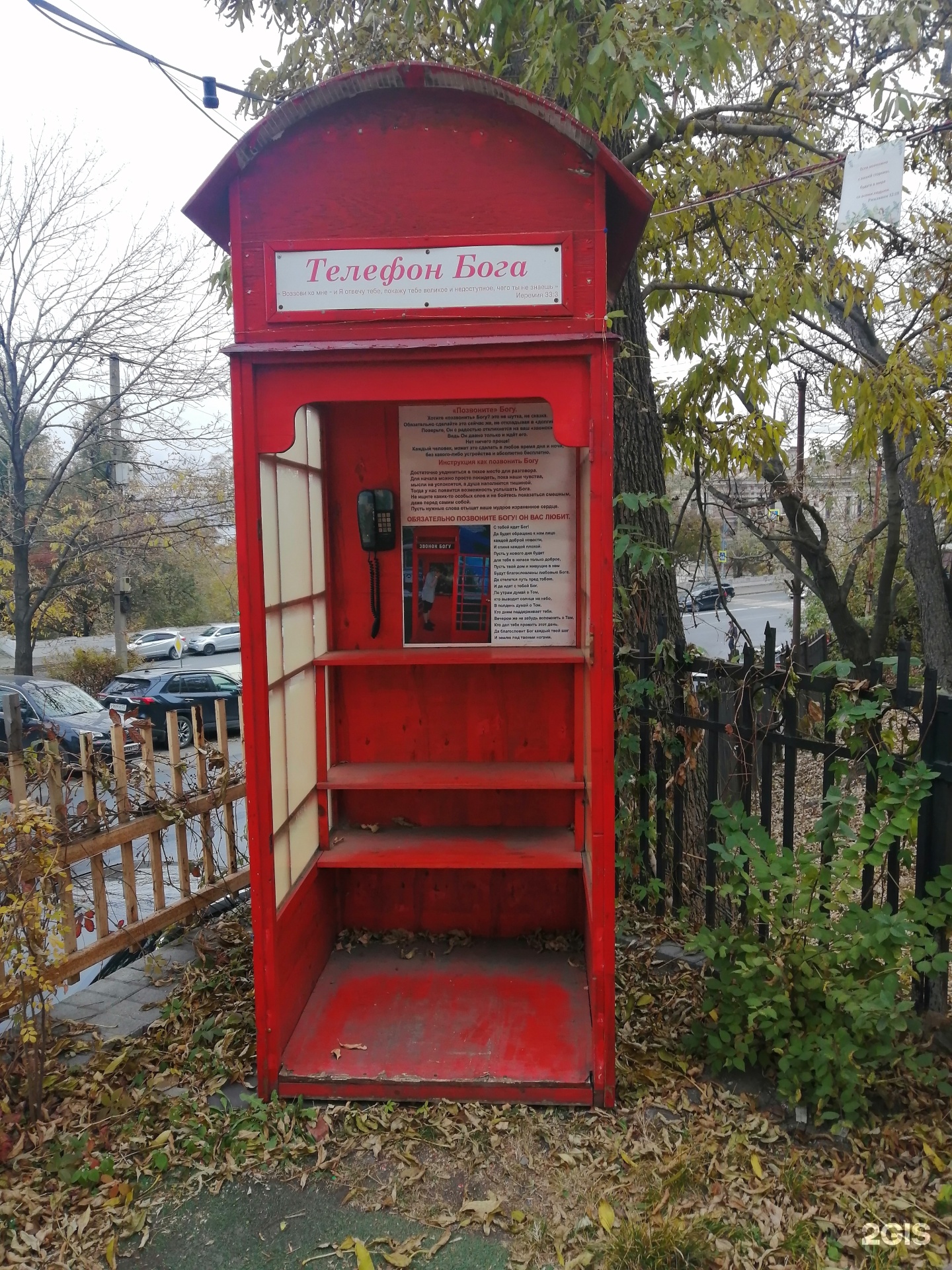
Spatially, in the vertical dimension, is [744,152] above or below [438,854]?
above

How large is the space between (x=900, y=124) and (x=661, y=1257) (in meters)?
6.94

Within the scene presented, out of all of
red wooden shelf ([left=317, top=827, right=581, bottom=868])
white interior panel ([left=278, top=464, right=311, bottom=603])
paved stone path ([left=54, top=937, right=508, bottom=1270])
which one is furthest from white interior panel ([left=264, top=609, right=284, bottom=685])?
paved stone path ([left=54, top=937, right=508, bottom=1270])

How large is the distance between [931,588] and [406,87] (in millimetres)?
10715

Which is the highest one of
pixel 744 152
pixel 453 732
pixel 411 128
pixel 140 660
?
pixel 744 152

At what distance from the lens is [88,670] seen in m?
20.9

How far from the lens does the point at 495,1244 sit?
2.45 m

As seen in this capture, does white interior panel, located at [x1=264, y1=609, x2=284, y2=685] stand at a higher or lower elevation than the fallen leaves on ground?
higher

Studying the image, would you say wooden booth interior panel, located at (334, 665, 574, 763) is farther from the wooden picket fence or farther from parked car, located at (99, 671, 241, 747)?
parked car, located at (99, 671, 241, 747)

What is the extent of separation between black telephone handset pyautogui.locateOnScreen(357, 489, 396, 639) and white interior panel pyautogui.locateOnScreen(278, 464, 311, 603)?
235 mm

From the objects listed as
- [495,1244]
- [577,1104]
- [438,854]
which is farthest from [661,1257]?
[438,854]

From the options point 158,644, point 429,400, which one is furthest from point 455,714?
point 158,644

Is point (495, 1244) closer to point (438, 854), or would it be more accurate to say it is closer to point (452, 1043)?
point (452, 1043)

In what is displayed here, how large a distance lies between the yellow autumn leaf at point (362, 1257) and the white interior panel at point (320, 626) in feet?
7.00

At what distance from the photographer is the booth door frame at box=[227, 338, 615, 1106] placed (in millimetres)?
2715
